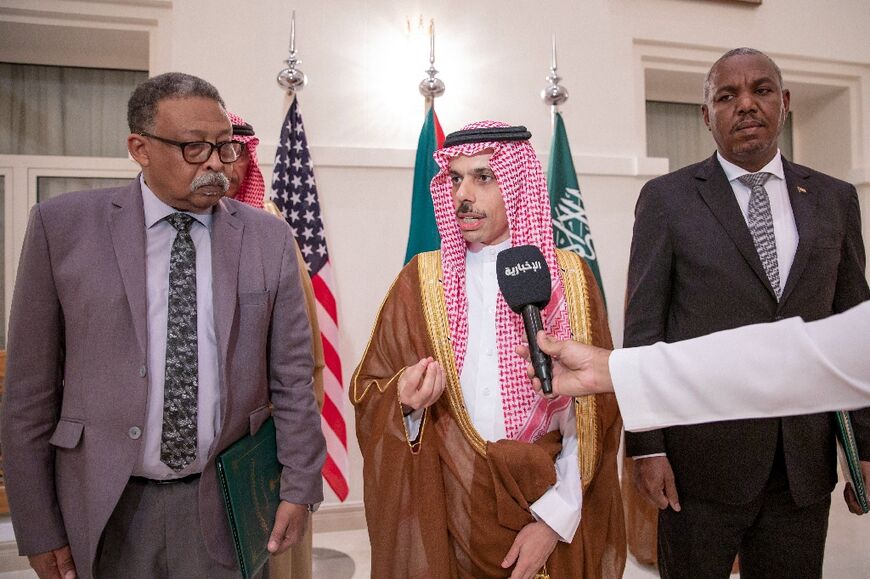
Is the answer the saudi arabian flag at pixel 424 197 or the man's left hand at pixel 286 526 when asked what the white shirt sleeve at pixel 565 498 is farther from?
the saudi arabian flag at pixel 424 197

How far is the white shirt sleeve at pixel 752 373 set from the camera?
1065 millimetres

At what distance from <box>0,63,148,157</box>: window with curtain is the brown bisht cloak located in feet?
11.5

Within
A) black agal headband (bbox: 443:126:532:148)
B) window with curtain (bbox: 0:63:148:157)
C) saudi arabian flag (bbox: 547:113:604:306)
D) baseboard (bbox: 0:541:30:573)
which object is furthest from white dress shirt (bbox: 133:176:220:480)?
window with curtain (bbox: 0:63:148:157)

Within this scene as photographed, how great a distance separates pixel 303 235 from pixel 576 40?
2.32 m

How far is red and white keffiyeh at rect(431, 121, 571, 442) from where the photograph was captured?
67.2 inches

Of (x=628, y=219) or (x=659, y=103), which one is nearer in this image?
(x=628, y=219)

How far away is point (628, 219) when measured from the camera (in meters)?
4.35

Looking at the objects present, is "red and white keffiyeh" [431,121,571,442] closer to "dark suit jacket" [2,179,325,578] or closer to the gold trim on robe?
the gold trim on robe

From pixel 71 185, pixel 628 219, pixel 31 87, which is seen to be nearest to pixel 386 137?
pixel 628 219

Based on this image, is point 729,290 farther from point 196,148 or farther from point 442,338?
point 196,148

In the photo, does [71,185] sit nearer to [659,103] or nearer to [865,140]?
[659,103]

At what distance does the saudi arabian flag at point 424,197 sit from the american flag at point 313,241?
53 centimetres

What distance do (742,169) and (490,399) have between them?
1.14m

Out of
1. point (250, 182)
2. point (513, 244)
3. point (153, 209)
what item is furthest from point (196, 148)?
point (250, 182)
